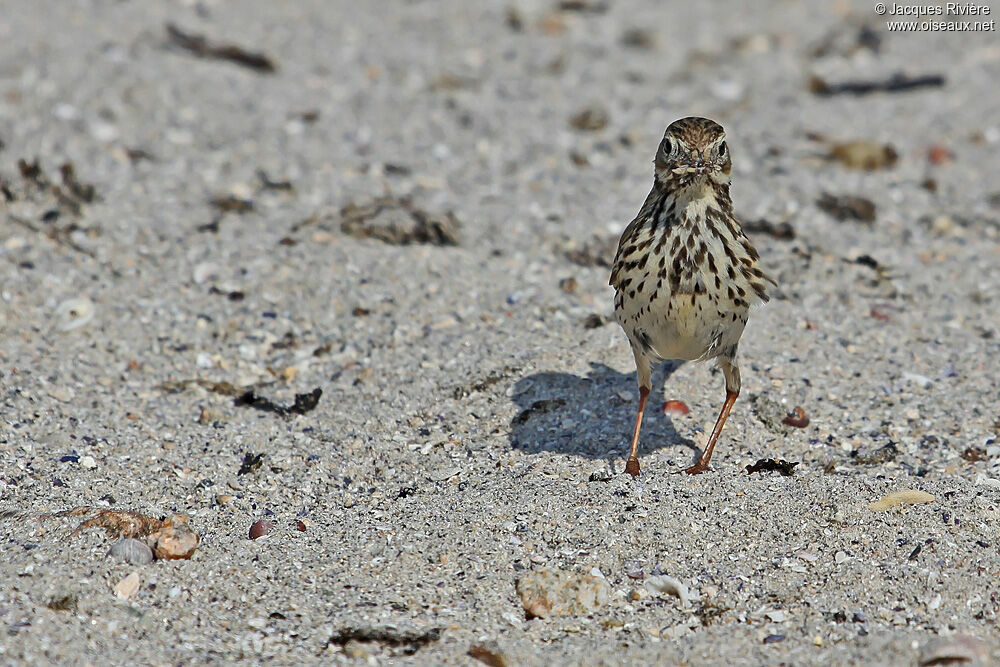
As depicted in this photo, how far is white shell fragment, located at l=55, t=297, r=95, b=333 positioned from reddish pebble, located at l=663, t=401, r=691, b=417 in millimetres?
3978

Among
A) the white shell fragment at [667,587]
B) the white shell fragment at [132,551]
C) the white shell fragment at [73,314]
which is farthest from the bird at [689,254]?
the white shell fragment at [73,314]

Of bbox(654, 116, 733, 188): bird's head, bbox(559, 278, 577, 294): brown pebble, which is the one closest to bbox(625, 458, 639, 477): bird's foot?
bbox(654, 116, 733, 188): bird's head

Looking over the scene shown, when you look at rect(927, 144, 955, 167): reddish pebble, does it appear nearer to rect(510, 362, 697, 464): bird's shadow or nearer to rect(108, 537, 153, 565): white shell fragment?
rect(510, 362, 697, 464): bird's shadow

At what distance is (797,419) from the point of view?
7492 mm

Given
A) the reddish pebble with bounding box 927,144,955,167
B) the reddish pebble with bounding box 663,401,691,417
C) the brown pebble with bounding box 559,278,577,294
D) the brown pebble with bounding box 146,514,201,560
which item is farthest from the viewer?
the reddish pebble with bounding box 927,144,955,167

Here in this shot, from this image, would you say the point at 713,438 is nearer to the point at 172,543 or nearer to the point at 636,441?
the point at 636,441

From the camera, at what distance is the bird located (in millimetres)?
6418

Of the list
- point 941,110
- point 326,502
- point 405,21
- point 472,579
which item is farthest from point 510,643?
point 405,21

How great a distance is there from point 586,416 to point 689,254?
1.47m

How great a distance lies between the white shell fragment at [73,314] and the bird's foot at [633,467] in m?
3.95

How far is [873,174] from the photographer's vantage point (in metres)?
11.3

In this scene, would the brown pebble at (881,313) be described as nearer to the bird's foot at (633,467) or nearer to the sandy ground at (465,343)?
the sandy ground at (465,343)

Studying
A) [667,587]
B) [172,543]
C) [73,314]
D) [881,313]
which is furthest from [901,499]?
[73,314]

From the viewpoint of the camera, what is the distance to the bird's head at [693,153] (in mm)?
6344
